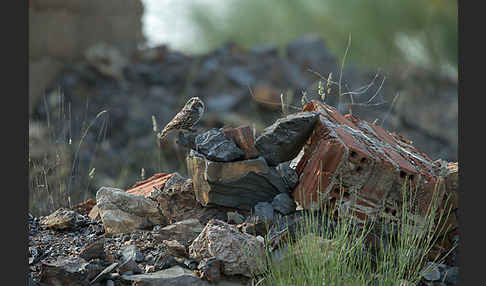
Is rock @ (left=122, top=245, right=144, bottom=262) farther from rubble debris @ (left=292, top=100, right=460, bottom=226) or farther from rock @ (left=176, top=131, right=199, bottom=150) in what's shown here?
rubble debris @ (left=292, top=100, right=460, bottom=226)

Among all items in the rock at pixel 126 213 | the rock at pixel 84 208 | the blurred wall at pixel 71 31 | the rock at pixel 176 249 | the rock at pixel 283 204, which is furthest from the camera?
the blurred wall at pixel 71 31

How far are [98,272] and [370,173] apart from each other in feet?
4.91

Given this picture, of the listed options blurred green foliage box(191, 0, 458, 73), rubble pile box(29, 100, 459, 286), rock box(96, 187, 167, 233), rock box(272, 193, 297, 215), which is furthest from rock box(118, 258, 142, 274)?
blurred green foliage box(191, 0, 458, 73)

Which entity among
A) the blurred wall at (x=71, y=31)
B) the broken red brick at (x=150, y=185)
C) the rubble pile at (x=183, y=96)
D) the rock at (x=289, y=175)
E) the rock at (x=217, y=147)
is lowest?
the broken red brick at (x=150, y=185)

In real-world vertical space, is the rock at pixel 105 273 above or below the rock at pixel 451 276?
above

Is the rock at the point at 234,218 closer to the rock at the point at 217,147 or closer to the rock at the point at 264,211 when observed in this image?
the rock at the point at 264,211

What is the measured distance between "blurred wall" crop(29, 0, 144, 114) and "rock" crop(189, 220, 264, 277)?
6.22 meters

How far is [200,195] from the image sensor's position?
3.55 metres

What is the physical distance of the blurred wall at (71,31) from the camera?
9.00 m

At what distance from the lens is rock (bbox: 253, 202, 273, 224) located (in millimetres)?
3420

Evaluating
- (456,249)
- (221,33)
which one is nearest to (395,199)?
(456,249)

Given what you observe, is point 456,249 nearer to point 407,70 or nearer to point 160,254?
point 160,254

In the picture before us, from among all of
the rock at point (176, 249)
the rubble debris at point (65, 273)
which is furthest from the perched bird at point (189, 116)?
the rubble debris at point (65, 273)
